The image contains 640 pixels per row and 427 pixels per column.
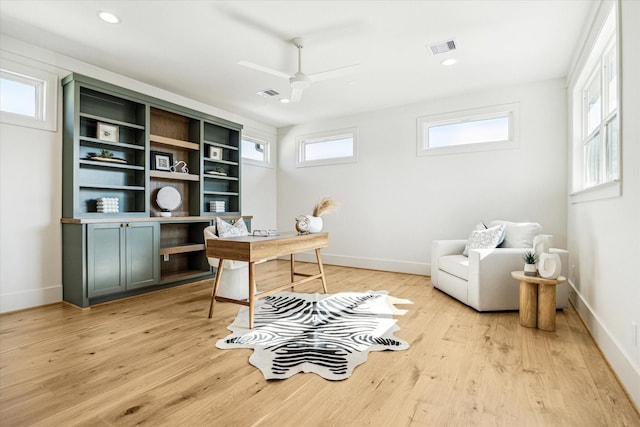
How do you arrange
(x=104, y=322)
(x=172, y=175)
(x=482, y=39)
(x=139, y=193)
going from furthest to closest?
(x=172, y=175) → (x=139, y=193) → (x=482, y=39) → (x=104, y=322)

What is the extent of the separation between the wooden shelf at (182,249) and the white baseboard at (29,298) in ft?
3.63

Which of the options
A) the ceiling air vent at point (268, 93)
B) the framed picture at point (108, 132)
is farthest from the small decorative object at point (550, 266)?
the framed picture at point (108, 132)

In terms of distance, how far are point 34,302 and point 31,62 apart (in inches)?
97.0

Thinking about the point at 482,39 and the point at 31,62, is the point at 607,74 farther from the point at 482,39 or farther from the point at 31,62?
the point at 31,62

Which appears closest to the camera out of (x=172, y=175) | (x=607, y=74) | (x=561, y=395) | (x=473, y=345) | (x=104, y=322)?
(x=561, y=395)

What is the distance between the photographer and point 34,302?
10.9ft

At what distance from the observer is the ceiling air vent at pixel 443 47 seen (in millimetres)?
3207

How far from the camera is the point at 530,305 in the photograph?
272 cm

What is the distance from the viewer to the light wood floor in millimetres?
1552

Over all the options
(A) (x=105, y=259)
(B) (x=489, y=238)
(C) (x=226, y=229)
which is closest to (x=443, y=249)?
(B) (x=489, y=238)

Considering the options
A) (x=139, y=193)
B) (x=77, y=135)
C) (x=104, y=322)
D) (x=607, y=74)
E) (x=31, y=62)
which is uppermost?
(x=31, y=62)

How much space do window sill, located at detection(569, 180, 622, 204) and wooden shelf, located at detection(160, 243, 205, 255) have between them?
14.3ft

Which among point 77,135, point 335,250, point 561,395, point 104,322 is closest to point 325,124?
point 335,250

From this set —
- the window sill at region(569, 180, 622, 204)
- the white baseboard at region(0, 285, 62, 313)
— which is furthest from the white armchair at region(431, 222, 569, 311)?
the white baseboard at region(0, 285, 62, 313)
